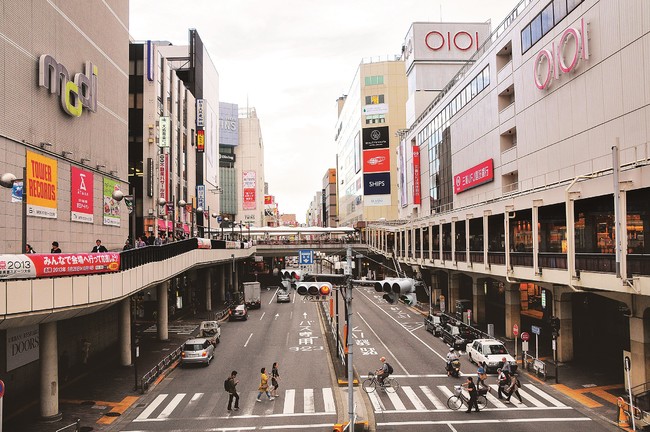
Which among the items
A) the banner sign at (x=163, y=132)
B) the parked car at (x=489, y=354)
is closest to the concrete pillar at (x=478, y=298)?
the parked car at (x=489, y=354)

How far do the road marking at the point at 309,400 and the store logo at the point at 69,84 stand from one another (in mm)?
21696

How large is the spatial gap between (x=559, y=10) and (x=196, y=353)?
32390mm

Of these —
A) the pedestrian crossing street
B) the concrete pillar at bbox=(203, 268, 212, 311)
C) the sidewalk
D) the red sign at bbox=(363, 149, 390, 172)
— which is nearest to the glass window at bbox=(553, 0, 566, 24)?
the pedestrian crossing street

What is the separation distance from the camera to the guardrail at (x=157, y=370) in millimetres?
27998

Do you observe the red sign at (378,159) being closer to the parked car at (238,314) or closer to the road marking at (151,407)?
the parked car at (238,314)

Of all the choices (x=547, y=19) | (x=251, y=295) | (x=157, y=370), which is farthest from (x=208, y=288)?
(x=547, y=19)

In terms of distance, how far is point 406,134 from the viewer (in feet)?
298

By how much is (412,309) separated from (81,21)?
151 ft

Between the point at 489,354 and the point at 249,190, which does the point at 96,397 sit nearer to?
the point at 489,354

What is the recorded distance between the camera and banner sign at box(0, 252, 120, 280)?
1741 cm

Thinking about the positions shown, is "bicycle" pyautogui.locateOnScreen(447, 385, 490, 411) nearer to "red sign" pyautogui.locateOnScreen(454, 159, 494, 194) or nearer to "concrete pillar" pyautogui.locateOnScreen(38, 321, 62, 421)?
"concrete pillar" pyautogui.locateOnScreen(38, 321, 62, 421)

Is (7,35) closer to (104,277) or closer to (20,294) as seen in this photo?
(104,277)

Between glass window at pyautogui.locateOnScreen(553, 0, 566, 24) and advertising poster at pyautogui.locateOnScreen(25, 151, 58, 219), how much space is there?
32747mm

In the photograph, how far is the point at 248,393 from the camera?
90.7ft
